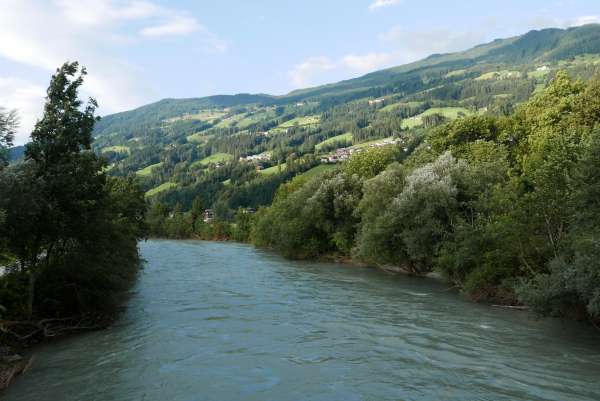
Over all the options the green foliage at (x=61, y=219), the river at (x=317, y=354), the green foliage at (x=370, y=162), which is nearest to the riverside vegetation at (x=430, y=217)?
the green foliage at (x=61, y=219)

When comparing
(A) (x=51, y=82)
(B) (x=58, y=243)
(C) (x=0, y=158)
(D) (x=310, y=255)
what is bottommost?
(D) (x=310, y=255)

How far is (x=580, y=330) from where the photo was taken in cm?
2422

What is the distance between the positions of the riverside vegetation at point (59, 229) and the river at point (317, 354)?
1796 mm

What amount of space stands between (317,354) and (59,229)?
13065mm

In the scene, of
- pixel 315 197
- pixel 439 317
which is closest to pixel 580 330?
pixel 439 317

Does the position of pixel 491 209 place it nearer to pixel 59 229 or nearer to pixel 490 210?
pixel 490 210

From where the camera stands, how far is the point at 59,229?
22328mm

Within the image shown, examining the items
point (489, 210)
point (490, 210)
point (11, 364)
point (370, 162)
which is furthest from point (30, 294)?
point (370, 162)

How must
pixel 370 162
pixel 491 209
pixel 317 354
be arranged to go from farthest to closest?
1. pixel 370 162
2. pixel 491 209
3. pixel 317 354

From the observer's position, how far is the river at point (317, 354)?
16031 mm

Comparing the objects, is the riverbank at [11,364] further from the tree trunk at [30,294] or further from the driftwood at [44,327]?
the tree trunk at [30,294]

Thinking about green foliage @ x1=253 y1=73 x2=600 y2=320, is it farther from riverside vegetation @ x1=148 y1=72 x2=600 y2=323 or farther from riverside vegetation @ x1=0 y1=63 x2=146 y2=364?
riverside vegetation @ x1=0 y1=63 x2=146 y2=364

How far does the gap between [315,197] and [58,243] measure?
44686mm

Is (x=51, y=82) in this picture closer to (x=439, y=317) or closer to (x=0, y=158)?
(x=0, y=158)
